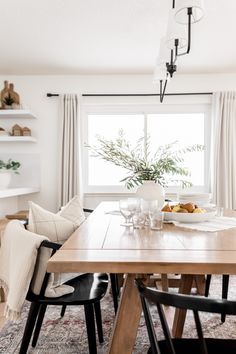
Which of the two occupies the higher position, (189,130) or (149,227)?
(189,130)

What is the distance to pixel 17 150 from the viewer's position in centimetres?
411

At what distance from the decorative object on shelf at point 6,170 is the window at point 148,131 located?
35.0 inches

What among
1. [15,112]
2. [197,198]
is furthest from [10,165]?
[197,198]

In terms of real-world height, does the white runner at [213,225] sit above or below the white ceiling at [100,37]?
below

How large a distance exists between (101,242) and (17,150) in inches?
123

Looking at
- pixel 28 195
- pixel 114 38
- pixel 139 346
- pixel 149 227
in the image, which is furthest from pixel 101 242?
pixel 28 195

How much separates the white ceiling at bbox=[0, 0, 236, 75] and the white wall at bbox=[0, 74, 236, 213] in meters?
0.13

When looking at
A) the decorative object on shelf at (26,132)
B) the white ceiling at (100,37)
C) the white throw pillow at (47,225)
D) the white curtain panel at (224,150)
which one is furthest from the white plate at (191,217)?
the decorative object on shelf at (26,132)

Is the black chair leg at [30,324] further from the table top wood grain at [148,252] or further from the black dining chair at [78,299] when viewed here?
the table top wood grain at [148,252]

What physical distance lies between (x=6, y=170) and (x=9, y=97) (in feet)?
2.99

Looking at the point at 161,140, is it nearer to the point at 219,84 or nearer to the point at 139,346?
the point at 219,84

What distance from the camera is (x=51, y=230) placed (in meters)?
1.72

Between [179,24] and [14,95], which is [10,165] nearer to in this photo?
[14,95]

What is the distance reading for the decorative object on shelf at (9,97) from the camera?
12.7 feet
